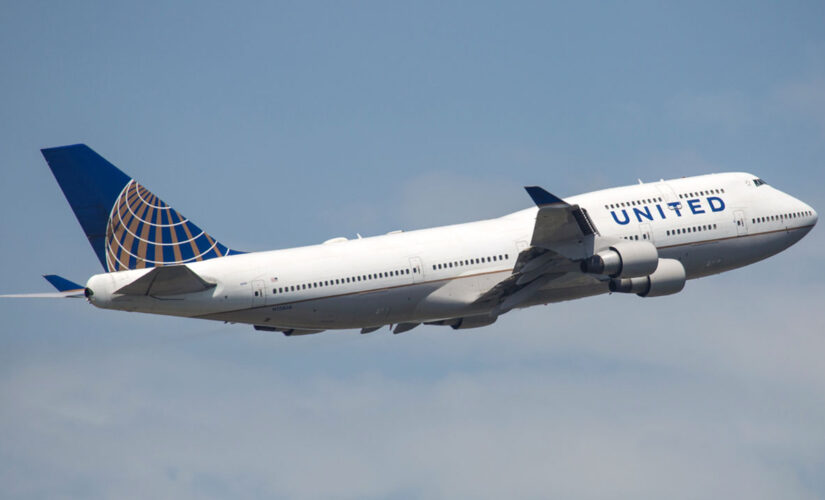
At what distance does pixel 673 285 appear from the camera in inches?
2343

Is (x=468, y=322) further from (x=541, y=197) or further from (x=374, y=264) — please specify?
(x=541, y=197)

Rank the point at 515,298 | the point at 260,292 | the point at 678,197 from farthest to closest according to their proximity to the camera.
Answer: the point at 678,197
the point at 515,298
the point at 260,292

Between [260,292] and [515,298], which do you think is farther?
[515,298]

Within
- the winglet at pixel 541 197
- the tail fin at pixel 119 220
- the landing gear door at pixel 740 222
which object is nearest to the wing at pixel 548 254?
the winglet at pixel 541 197

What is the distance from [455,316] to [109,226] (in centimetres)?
1511

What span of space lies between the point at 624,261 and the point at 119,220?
2103cm

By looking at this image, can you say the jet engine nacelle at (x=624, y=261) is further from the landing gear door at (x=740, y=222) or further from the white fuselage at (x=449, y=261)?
the landing gear door at (x=740, y=222)

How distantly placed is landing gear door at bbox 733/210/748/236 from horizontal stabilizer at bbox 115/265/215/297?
25121mm

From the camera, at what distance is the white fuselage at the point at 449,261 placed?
179ft

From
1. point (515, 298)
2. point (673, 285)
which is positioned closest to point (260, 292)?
point (515, 298)

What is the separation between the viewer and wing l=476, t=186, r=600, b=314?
55.2 m

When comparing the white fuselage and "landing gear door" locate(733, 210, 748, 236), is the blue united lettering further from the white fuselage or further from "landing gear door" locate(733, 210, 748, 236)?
"landing gear door" locate(733, 210, 748, 236)

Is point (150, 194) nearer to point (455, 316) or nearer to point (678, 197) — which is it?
point (455, 316)

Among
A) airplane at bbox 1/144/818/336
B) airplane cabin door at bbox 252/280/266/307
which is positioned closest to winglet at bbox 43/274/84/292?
airplane at bbox 1/144/818/336
